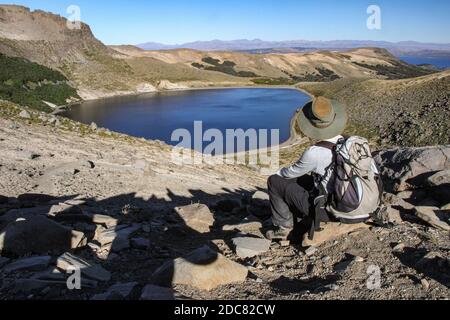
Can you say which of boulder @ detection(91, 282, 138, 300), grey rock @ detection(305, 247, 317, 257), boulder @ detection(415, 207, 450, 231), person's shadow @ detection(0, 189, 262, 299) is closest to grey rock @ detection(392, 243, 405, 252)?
grey rock @ detection(305, 247, 317, 257)

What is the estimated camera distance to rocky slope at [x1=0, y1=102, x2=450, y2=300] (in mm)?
4316

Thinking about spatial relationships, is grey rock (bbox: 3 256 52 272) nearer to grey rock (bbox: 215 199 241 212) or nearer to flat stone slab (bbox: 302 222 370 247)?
flat stone slab (bbox: 302 222 370 247)

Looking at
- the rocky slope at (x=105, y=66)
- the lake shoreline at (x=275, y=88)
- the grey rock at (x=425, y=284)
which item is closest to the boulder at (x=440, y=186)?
the grey rock at (x=425, y=284)

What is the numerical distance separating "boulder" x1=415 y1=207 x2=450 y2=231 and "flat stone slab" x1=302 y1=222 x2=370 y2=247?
1142mm

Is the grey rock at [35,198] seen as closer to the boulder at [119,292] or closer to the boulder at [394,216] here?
the boulder at [119,292]

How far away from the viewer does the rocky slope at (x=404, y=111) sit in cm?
2983

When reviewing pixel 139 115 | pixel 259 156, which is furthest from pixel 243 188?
pixel 139 115

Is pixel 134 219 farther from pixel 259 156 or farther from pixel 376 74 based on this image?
pixel 376 74

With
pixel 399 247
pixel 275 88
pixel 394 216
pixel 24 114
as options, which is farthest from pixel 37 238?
pixel 275 88

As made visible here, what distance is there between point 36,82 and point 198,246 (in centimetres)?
5784

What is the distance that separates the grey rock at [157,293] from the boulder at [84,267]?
2.83 ft

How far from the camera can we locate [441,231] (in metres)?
6.06

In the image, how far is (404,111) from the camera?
3541 centimetres

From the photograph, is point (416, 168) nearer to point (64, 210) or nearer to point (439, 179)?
point (439, 179)
